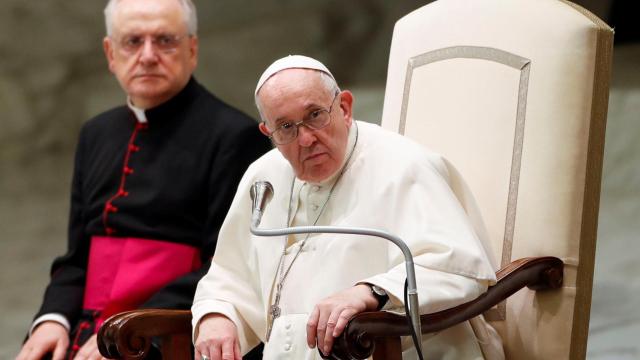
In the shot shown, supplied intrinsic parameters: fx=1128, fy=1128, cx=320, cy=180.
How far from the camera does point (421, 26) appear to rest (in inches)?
129

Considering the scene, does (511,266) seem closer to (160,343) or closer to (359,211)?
(359,211)

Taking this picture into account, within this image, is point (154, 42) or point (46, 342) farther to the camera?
point (154, 42)

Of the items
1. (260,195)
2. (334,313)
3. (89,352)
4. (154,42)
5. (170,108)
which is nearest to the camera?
(334,313)

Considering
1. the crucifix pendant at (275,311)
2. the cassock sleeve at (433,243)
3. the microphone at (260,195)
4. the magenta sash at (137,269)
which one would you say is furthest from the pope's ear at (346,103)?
the magenta sash at (137,269)

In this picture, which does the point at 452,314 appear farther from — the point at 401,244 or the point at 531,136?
the point at 531,136

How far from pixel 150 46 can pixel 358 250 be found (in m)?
1.23

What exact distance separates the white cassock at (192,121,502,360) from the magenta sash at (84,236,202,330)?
0.50 metres

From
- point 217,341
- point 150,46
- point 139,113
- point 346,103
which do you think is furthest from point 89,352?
point 346,103

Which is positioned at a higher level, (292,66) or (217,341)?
(292,66)

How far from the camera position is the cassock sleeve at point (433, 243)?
100 inches

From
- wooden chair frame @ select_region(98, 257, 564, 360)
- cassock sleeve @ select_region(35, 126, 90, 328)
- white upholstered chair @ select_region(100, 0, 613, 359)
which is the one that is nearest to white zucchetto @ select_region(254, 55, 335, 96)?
white upholstered chair @ select_region(100, 0, 613, 359)

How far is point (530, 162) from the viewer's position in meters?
2.90

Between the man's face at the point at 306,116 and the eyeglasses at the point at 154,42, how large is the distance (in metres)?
0.93

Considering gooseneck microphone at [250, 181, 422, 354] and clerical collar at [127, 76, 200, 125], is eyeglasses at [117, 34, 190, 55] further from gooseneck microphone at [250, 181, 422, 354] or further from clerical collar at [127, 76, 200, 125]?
gooseneck microphone at [250, 181, 422, 354]
